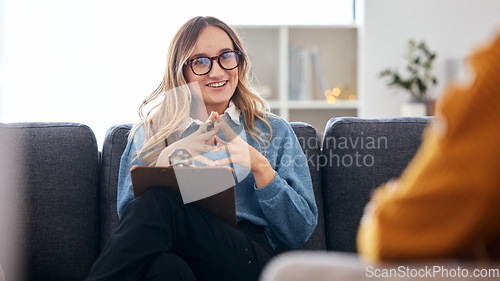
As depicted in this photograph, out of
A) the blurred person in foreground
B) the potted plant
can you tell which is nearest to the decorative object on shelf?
the potted plant

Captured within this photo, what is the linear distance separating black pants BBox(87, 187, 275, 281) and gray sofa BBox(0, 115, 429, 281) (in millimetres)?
458

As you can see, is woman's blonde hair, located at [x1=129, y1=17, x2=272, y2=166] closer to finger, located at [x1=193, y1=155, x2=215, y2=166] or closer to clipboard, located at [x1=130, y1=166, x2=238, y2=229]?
finger, located at [x1=193, y1=155, x2=215, y2=166]

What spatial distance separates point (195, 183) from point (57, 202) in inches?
25.8

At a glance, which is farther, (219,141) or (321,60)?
(321,60)

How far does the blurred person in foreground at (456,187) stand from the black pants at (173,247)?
2.23 feet

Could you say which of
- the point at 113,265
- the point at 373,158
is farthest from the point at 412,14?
the point at 113,265

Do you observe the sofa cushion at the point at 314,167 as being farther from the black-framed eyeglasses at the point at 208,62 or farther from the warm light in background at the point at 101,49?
the warm light in background at the point at 101,49

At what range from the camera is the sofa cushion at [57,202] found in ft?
5.40

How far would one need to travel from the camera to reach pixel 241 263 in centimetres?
128

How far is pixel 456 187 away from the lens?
0.55 meters

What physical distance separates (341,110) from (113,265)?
249 cm

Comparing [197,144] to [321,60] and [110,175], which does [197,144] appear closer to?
[110,175]

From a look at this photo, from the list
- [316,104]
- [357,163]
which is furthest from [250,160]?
[316,104]

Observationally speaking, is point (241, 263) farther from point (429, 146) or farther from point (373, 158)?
point (429, 146)
